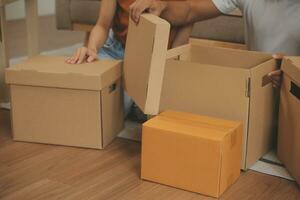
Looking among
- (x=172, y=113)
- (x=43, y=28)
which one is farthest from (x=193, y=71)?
(x=43, y=28)

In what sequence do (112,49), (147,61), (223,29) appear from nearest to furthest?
(147,61), (112,49), (223,29)

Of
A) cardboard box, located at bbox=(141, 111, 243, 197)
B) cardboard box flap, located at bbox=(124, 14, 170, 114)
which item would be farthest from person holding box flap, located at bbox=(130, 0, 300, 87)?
cardboard box, located at bbox=(141, 111, 243, 197)

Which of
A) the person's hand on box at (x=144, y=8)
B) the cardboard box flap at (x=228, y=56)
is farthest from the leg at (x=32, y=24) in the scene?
the cardboard box flap at (x=228, y=56)

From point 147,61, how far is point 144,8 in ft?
0.97

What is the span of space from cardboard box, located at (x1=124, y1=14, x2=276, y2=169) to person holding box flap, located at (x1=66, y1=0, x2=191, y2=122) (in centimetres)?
23

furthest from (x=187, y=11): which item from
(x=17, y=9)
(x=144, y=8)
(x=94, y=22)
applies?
(x=17, y=9)

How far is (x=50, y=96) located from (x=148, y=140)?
422mm

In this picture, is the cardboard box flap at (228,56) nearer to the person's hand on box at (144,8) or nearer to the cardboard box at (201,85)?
the cardboard box at (201,85)

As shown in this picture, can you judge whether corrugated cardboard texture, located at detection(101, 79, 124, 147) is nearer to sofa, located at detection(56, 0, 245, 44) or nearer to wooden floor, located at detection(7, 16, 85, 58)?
sofa, located at detection(56, 0, 245, 44)

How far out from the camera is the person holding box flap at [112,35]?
187cm

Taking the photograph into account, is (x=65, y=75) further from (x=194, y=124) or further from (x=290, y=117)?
(x=290, y=117)

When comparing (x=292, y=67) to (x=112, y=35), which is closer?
(x=292, y=67)

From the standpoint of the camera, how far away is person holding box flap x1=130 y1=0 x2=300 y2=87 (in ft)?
5.47

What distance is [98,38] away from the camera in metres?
1.87
